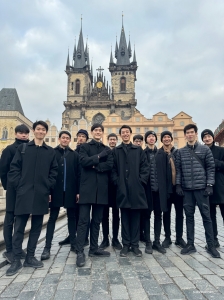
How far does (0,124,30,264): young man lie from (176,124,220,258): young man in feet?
8.49

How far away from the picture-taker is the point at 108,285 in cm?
263

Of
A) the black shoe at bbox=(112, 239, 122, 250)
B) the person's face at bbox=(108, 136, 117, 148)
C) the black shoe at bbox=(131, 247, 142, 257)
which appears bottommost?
the black shoe at bbox=(112, 239, 122, 250)

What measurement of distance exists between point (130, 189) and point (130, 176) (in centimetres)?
21

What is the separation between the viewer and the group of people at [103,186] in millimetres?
3385

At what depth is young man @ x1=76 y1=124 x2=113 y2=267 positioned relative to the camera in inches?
143

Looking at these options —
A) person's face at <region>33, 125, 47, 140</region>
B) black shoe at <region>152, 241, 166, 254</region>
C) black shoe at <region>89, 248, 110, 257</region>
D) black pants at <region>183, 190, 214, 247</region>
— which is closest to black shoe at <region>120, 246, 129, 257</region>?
black shoe at <region>89, 248, 110, 257</region>

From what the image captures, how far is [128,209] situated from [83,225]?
0.78m

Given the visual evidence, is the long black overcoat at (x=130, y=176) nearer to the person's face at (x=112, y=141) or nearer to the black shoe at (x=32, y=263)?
the person's face at (x=112, y=141)

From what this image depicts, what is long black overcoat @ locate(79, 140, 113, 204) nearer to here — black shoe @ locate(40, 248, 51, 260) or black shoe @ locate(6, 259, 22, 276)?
black shoe @ locate(40, 248, 51, 260)

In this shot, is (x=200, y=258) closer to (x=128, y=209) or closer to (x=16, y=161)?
(x=128, y=209)

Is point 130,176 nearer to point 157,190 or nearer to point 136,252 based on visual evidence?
point 157,190

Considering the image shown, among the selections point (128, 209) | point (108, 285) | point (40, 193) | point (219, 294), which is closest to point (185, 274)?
point (219, 294)

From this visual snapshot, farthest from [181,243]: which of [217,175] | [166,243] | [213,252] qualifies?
[217,175]

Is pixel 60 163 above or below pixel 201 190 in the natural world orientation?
above
